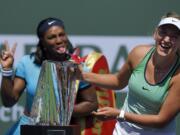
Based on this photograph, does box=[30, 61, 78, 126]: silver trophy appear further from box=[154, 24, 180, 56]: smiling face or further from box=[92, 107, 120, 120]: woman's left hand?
box=[154, 24, 180, 56]: smiling face

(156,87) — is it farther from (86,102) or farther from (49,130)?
(86,102)

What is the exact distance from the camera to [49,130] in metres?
3.74

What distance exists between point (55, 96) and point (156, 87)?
53 cm

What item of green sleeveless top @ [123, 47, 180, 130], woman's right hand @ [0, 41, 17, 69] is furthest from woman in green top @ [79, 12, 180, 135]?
woman's right hand @ [0, 41, 17, 69]

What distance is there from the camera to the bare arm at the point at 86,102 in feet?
14.8

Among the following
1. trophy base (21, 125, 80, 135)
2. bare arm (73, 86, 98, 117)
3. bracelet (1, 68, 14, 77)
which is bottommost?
bare arm (73, 86, 98, 117)

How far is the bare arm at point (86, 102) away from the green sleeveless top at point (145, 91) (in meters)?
0.59

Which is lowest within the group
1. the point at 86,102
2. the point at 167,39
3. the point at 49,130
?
the point at 86,102

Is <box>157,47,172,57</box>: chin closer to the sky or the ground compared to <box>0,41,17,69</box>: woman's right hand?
closer to the sky

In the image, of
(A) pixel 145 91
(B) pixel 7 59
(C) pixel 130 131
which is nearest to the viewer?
(A) pixel 145 91

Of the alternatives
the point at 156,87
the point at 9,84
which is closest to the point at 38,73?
the point at 9,84

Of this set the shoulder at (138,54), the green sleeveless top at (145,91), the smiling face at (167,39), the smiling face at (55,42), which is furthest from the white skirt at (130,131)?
the smiling face at (55,42)

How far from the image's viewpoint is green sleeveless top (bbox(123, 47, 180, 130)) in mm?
3838

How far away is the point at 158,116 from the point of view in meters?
3.84
